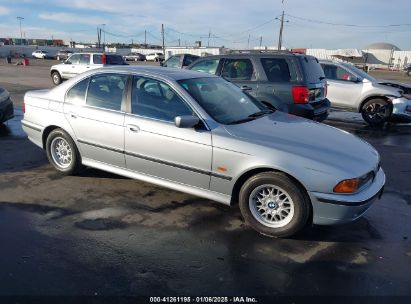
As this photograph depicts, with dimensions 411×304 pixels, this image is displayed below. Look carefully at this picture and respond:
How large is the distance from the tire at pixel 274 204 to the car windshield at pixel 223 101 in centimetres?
82

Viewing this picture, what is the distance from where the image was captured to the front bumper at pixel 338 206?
358 cm

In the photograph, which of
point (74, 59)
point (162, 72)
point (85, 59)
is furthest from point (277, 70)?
point (74, 59)

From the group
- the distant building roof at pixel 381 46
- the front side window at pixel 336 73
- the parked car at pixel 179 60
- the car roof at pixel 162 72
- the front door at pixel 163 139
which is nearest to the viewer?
the front door at pixel 163 139

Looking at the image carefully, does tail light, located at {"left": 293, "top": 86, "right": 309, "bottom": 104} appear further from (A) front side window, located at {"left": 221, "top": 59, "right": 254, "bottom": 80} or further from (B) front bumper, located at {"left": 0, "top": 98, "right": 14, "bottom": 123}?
(B) front bumper, located at {"left": 0, "top": 98, "right": 14, "bottom": 123}

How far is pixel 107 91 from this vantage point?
16.1ft

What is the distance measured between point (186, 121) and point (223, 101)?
0.87 m

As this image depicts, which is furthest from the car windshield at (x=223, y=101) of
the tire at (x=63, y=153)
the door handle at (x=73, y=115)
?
the tire at (x=63, y=153)

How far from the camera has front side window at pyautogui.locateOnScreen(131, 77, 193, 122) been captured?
4.34 metres

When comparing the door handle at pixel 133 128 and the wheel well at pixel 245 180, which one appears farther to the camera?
the door handle at pixel 133 128

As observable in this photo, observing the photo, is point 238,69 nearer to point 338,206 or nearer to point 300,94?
A: point 300,94

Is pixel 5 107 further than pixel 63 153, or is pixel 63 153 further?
pixel 5 107

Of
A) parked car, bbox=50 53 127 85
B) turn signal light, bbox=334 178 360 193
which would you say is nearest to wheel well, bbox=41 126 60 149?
turn signal light, bbox=334 178 360 193

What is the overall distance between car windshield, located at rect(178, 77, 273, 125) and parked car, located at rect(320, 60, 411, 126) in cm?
632

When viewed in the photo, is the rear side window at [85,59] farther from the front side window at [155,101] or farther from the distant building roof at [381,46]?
the distant building roof at [381,46]
